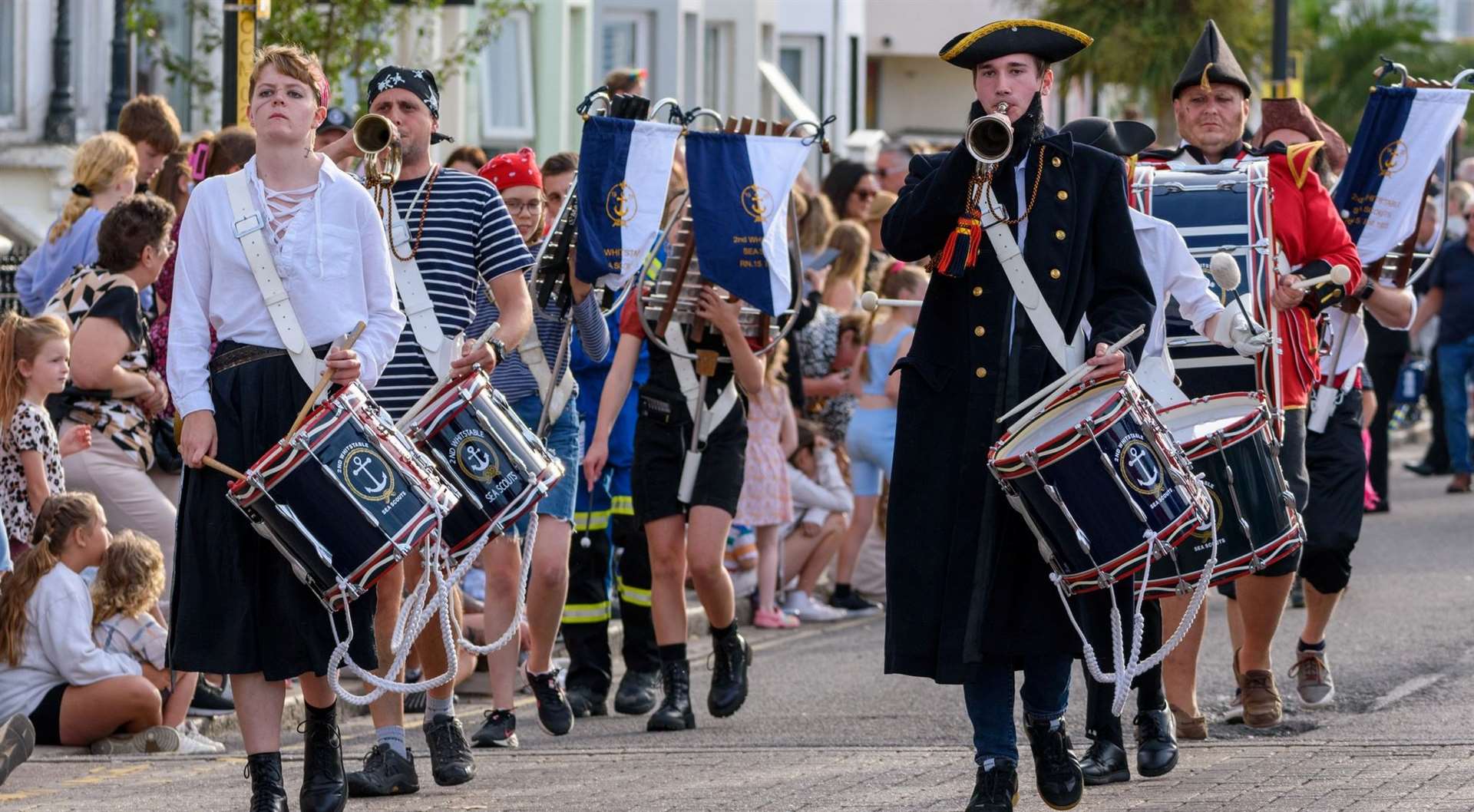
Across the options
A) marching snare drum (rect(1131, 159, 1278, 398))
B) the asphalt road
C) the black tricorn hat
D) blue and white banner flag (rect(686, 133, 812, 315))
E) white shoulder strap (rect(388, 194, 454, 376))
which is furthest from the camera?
blue and white banner flag (rect(686, 133, 812, 315))

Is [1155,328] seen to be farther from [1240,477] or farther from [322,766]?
[322,766]

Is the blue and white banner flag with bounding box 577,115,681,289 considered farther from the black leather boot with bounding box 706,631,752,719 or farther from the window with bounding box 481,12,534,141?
the window with bounding box 481,12,534,141

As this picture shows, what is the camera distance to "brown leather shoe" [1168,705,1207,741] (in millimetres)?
8602

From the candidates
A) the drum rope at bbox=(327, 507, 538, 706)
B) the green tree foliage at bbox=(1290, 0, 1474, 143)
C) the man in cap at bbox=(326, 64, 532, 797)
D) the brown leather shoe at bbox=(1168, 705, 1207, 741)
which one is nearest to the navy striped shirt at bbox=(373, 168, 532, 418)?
the man in cap at bbox=(326, 64, 532, 797)

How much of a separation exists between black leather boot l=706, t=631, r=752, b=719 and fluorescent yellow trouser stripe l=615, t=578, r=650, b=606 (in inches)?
28.5

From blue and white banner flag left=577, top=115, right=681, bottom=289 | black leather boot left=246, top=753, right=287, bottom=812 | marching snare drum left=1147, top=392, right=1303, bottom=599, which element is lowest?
black leather boot left=246, top=753, right=287, bottom=812

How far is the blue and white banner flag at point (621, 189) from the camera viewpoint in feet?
29.2

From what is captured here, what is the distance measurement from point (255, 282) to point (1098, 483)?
2293 mm

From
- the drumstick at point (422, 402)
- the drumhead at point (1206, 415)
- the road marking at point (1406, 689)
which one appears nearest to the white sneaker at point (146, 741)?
the drumstick at point (422, 402)

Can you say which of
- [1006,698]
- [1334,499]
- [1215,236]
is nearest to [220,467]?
[1006,698]

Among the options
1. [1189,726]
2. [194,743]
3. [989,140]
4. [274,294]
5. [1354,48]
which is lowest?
[194,743]

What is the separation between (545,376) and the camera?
909cm

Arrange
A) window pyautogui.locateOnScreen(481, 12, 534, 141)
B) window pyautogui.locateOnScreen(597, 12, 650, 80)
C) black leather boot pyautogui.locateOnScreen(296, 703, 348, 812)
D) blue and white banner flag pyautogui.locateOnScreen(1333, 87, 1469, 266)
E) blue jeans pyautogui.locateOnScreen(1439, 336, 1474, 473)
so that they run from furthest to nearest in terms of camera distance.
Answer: window pyautogui.locateOnScreen(597, 12, 650, 80)
window pyautogui.locateOnScreen(481, 12, 534, 141)
blue jeans pyautogui.locateOnScreen(1439, 336, 1474, 473)
blue and white banner flag pyautogui.locateOnScreen(1333, 87, 1469, 266)
black leather boot pyautogui.locateOnScreen(296, 703, 348, 812)

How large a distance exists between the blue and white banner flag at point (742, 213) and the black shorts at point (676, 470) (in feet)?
1.84
